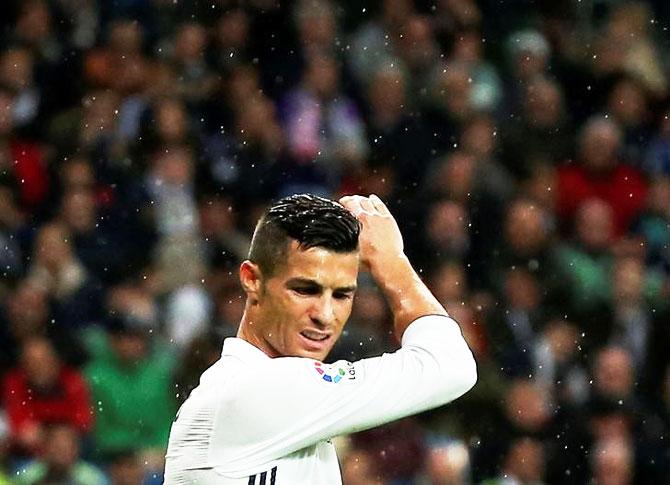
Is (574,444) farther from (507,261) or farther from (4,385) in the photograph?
(4,385)

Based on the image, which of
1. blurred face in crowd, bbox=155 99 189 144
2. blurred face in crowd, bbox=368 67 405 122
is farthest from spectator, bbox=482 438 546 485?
blurred face in crowd, bbox=155 99 189 144

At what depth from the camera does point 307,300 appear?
112 inches

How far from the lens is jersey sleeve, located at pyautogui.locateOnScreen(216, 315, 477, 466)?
2750 millimetres

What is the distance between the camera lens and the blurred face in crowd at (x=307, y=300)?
2.83 m

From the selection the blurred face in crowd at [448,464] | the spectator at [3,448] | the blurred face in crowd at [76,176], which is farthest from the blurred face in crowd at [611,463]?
the blurred face in crowd at [76,176]

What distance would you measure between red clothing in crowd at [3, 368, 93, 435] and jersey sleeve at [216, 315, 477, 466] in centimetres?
458

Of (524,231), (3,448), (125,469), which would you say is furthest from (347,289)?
(524,231)

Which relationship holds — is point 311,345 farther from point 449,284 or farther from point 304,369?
point 449,284

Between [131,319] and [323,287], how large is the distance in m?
4.96

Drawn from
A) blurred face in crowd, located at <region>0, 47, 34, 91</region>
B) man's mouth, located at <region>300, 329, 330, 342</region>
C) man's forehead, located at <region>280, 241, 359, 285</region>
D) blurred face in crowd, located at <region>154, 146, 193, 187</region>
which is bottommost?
man's mouth, located at <region>300, 329, 330, 342</region>

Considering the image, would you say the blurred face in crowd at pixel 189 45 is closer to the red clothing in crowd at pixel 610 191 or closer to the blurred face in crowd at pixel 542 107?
the blurred face in crowd at pixel 542 107

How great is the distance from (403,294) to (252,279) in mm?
294

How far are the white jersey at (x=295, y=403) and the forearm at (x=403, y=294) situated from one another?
0.27 ft

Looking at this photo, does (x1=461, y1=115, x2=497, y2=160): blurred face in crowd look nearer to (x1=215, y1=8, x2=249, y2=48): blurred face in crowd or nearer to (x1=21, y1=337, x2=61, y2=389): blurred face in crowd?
(x1=215, y1=8, x2=249, y2=48): blurred face in crowd
